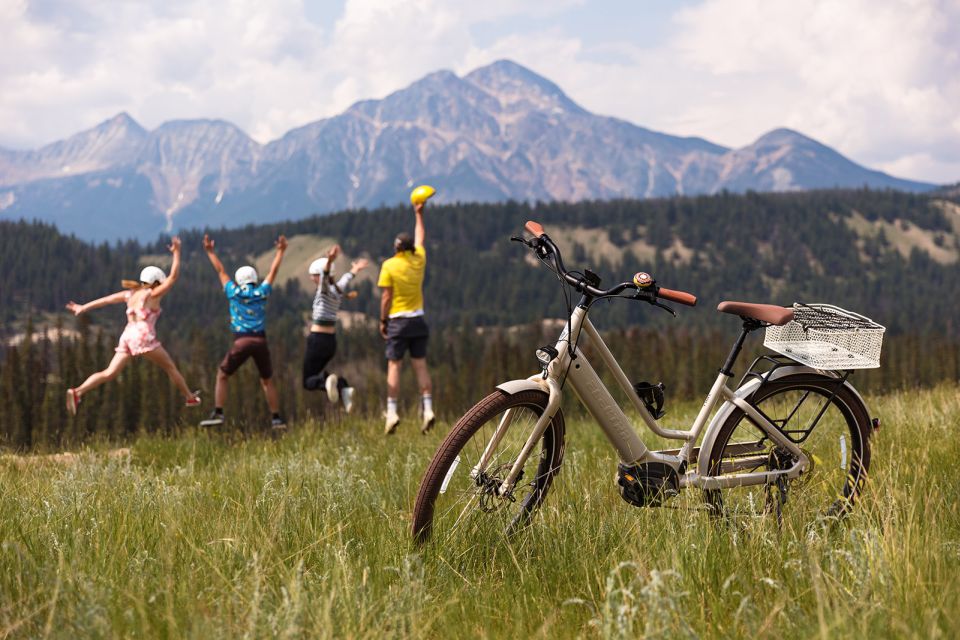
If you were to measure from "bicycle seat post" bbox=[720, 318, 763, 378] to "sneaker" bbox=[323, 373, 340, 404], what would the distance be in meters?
6.77

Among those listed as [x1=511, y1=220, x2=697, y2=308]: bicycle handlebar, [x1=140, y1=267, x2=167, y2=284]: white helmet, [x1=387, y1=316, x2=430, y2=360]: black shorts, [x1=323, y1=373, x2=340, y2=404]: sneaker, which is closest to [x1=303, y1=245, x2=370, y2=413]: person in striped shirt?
[x1=323, y1=373, x2=340, y2=404]: sneaker

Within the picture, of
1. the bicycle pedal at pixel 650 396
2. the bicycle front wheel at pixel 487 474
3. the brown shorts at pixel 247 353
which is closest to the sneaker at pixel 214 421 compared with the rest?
the brown shorts at pixel 247 353

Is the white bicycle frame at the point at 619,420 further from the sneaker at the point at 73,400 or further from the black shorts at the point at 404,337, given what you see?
the sneaker at the point at 73,400

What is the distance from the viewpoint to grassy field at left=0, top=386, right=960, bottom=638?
275cm

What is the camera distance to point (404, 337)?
10.3m

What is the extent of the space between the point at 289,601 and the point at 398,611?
0.44 meters

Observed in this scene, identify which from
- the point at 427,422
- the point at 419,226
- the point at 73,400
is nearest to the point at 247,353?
the point at 73,400

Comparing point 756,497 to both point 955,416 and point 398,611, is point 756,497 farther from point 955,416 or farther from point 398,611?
Result: point 955,416

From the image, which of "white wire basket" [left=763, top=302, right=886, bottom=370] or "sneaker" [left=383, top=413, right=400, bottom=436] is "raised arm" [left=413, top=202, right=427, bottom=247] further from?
"white wire basket" [left=763, top=302, right=886, bottom=370]

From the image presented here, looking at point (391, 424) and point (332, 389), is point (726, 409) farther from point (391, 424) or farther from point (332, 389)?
point (332, 389)

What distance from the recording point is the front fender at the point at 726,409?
4.71m

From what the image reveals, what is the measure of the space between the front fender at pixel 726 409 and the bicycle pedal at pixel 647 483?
220mm

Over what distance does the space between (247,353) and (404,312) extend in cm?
222

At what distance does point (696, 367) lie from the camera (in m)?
114
